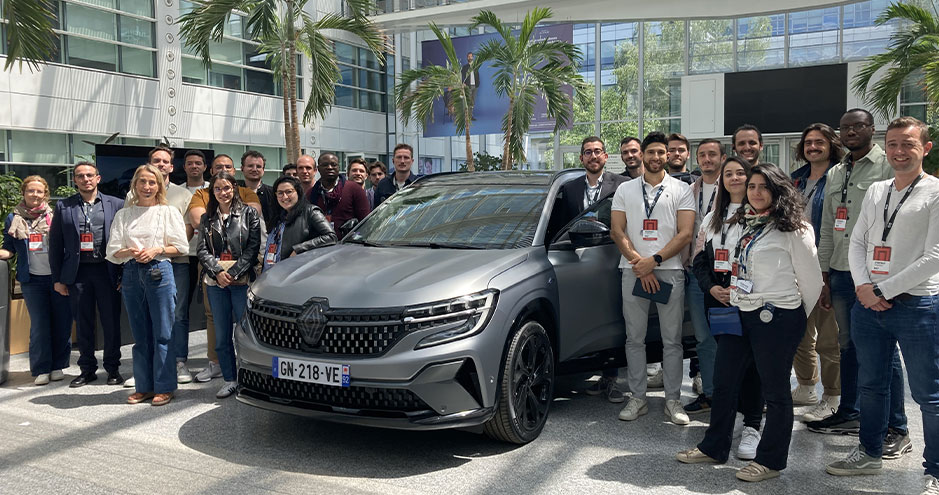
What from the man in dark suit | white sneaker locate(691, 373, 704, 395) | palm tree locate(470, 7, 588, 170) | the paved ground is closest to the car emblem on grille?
the paved ground

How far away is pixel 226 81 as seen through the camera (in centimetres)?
2473

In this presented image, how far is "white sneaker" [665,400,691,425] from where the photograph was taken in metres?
5.68

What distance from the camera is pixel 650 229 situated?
18.7 feet

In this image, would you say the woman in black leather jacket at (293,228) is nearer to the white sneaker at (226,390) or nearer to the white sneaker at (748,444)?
the white sneaker at (226,390)

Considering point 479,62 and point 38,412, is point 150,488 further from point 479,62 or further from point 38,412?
point 479,62

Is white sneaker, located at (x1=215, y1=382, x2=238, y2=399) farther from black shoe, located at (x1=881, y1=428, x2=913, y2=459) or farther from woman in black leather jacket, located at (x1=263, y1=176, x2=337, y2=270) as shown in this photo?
black shoe, located at (x1=881, y1=428, x2=913, y2=459)

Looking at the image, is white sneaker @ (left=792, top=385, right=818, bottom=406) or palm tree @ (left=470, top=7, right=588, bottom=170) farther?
palm tree @ (left=470, top=7, right=588, bottom=170)

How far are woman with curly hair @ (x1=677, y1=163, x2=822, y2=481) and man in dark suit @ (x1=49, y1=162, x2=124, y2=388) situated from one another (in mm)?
5150

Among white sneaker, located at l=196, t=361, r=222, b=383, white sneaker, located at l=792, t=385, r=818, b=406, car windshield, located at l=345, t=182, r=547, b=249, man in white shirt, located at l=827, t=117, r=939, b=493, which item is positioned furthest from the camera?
white sneaker, located at l=196, t=361, r=222, b=383

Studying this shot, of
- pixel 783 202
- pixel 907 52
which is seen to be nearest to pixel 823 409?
pixel 783 202

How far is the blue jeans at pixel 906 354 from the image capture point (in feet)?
13.5

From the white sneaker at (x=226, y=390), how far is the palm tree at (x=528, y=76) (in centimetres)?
1402

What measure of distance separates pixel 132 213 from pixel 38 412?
1.68 m

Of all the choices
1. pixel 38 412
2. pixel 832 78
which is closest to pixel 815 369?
pixel 38 412
